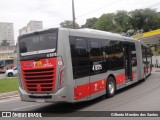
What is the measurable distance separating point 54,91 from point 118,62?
5.40m

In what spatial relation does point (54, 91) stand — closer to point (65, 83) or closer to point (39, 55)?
point (65, 83)

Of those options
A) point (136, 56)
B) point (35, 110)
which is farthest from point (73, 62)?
point (136, 56)

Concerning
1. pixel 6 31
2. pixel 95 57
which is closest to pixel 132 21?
pixel 6 31

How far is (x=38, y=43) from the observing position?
31.4 feet

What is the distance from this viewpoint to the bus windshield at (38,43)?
363 inches

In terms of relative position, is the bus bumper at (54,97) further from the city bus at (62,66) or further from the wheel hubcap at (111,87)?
the wheel hubcap at (111,87)

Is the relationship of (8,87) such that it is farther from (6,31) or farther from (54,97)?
(6,31)

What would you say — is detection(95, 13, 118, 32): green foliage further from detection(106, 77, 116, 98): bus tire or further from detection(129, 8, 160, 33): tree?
detection(106, 77, 116, 98): bus tire

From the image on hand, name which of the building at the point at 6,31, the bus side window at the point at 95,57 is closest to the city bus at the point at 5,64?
the building at the point at 6,31

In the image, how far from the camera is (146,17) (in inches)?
3182

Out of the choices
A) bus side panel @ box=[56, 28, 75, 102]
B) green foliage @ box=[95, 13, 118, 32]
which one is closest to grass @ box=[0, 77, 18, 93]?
bus side panel @ box=[56, 28, 75, 102]

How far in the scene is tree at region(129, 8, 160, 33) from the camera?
7943 centimetres

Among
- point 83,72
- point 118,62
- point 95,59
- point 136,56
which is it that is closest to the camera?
point 83,72

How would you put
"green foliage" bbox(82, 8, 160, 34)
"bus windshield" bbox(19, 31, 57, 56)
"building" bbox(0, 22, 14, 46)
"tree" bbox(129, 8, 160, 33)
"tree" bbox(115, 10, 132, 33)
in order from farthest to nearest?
1. "building" bbox(0, 22, 14, 46)
2. "tree" bbox(115, 10, 132, 33)
3. "green foliage" bbox(82, 8, 160, 34)
4. "tree" bbox(129, 8, 160, 33)
5. "bus windshield" bbox(19, 31, 57, 56)
